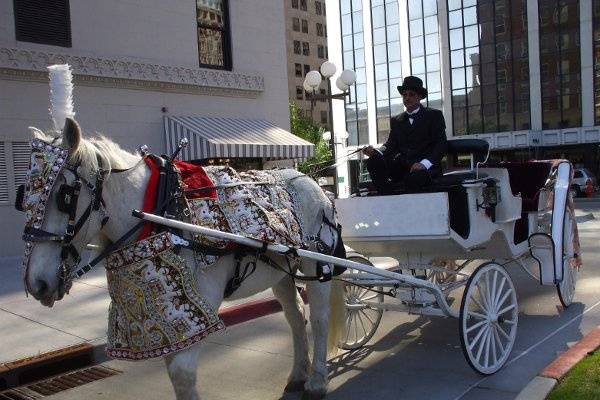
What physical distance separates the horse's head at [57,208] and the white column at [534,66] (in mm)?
41597

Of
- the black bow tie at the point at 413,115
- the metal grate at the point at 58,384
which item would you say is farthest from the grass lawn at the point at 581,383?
the metal grate at the point at 58,384

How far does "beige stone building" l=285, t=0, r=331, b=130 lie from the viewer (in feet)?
225

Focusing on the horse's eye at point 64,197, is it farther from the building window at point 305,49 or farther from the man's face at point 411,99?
the building window at point 305,49

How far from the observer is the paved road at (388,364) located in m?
4.58

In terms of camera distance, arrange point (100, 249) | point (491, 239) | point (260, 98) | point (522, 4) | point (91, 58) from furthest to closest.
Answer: point (522, 4)
point (260, 98)
point (91, 58)
point (491, 239)
point (100, 249)

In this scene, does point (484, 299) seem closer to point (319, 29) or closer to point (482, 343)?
point (482, 343)

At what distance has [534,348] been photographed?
17.5 feet

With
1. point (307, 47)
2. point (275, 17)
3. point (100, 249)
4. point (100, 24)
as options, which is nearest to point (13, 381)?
point (100, 249)

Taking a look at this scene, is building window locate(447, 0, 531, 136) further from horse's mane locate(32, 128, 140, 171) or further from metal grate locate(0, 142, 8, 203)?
horse's mane locate(32, 128, 140, 171)

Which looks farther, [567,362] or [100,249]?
[567,362]

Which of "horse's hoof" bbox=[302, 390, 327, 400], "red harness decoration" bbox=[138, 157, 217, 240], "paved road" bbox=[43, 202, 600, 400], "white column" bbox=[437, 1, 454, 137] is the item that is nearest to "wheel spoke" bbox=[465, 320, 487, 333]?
"paved road" bbox=[43, 202, 600, 400]

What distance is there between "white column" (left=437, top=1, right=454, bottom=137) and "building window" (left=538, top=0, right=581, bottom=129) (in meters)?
6.68

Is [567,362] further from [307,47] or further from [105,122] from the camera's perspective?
[307,47]

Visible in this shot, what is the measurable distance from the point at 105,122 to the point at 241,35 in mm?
4621
